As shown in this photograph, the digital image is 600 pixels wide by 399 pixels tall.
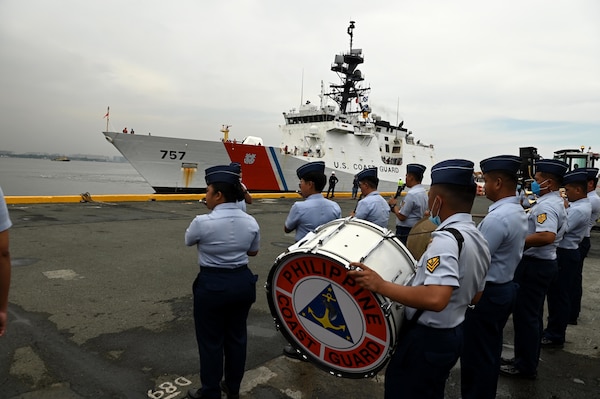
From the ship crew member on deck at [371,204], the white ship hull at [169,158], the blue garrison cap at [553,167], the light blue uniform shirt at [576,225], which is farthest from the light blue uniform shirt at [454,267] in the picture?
the white ship hull at [169,158]

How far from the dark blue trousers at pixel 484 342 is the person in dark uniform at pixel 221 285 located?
1.51 m

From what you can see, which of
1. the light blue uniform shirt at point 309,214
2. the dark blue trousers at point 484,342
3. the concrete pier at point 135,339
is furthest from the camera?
the light blue uniform shirt at point 309,214

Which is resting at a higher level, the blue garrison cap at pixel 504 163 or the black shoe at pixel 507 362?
the blue garrison cap at pixel 504 163

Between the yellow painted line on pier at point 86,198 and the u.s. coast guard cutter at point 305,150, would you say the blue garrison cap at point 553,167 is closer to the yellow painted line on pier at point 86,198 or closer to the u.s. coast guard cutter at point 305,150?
the yellow painted line on pier at point 86,198

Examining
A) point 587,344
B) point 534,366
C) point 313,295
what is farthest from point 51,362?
point 587,344

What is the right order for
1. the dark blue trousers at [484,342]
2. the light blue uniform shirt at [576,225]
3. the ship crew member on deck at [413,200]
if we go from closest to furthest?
the dark blue trousers at [484,342] < the light blue uniform shirt at [576,225] < the ship crew member on deck at [413,200]

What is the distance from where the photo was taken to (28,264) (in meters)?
5.86

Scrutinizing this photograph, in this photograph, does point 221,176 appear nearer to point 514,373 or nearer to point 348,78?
point 514,373

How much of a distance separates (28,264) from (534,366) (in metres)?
6.57

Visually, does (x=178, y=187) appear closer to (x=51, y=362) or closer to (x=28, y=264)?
(x=28, y=264)

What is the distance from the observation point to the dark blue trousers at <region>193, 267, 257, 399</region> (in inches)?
103

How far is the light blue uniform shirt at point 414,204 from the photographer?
5.01 metres

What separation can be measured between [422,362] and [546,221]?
2.13m

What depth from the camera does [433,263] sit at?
5.83 ft
